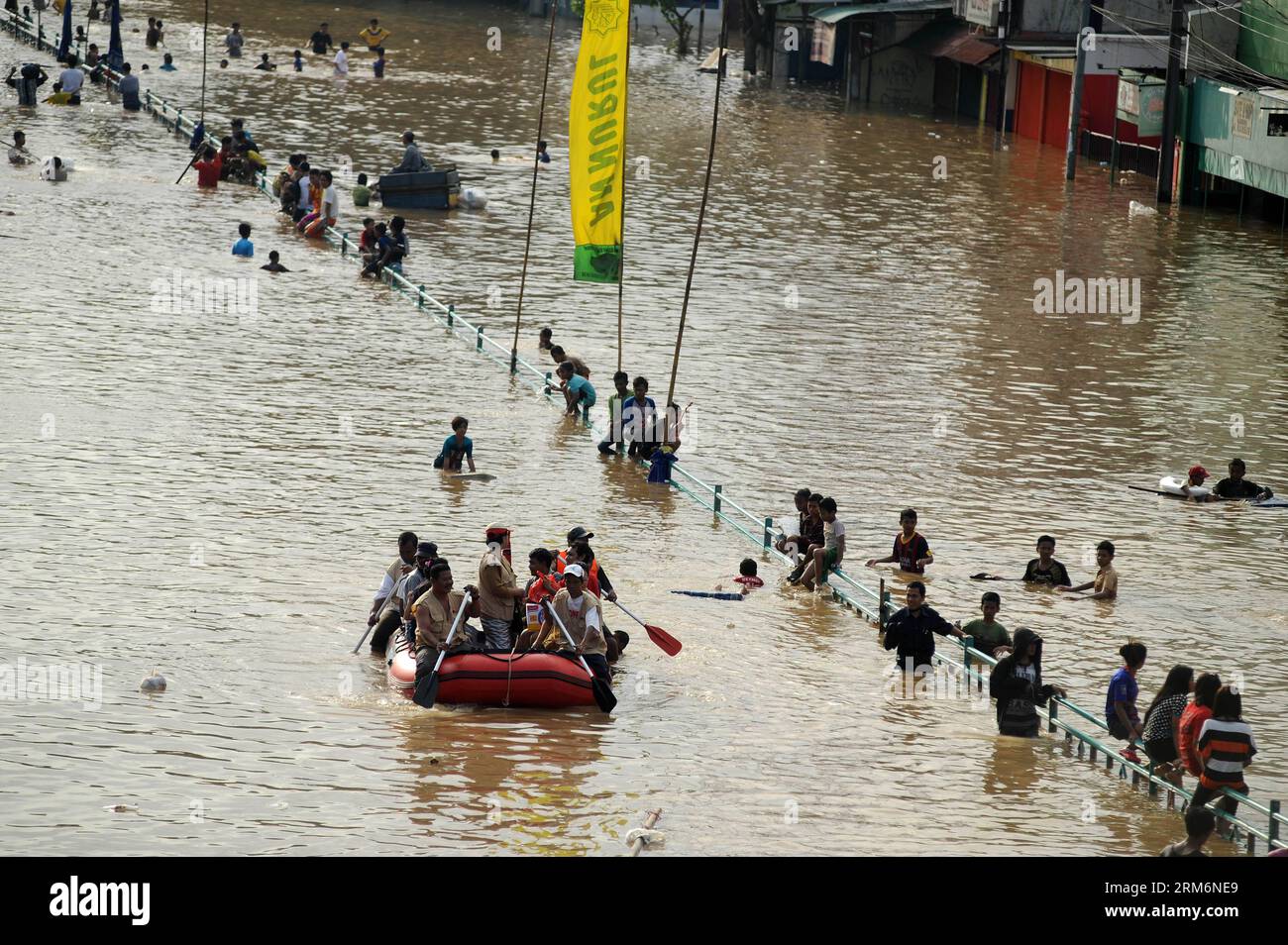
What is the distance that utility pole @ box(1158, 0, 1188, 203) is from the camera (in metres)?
45.0

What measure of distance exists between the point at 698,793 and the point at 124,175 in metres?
33.6

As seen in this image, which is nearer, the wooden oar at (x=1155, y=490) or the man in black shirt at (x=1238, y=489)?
the man in black shirt at (x=1238, y=489)

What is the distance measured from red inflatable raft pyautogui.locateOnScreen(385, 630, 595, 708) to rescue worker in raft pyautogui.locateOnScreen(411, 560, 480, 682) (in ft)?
0.51

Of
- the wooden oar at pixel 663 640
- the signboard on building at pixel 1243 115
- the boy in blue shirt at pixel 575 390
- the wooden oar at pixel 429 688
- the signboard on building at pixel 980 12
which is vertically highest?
the signboard on building at pixel 980 12

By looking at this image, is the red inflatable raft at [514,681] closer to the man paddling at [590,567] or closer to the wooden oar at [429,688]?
the wooden oar at [429,688]

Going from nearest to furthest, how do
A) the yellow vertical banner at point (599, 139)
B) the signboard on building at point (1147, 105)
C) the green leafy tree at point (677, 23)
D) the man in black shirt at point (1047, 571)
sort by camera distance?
1. the man in black shirt at point (1047, 571)
2. the yellow vertical banner at point (599, 139)
3. the signboard on building at point (1147, 105)
4. the green leafy tree at point (677, 23)

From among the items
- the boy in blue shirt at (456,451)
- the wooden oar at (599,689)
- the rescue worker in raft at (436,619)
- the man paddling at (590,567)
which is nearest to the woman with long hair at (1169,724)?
the wooden oar at (599,689)

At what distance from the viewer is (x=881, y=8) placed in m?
64.4

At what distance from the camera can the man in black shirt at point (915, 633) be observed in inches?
658

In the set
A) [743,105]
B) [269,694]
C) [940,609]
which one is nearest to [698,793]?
[269,694]

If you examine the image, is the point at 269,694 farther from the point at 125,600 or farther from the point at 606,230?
the point at 606,230

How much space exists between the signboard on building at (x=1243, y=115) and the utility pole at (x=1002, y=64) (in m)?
13.4

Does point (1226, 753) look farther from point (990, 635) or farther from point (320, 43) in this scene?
point (320, 43)

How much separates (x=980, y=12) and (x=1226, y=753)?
47812 mm
